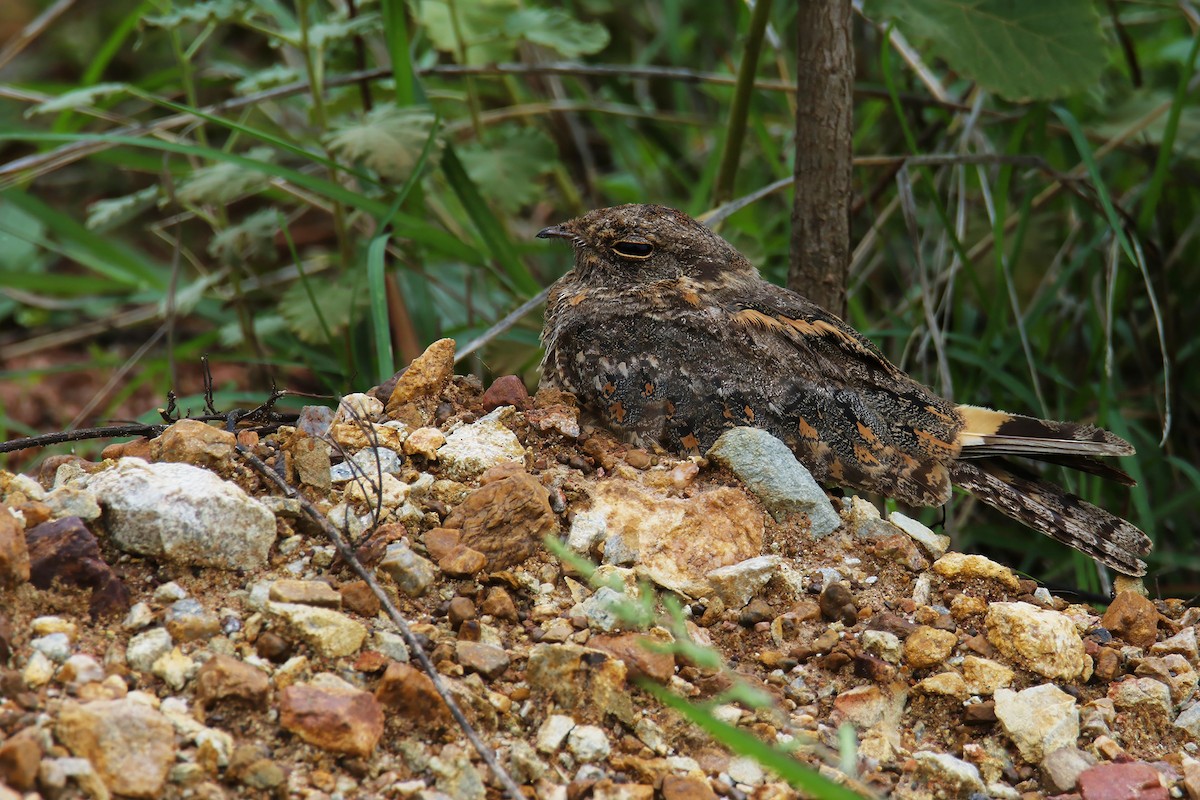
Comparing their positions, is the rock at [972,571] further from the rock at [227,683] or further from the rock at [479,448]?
the rock at [227,683]

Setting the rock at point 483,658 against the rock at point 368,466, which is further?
the rock at point 368,466

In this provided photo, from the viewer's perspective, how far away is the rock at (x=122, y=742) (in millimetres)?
1616

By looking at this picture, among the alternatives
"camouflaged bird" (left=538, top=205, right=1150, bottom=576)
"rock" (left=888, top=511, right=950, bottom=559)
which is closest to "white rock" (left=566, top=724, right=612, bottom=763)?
"rock" (left=888, top=511, right=950, bottom=559)

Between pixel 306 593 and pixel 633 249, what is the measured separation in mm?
1582

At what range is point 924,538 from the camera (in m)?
2.58

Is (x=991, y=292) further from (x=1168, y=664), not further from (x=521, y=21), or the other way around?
(x=1168, y=664)

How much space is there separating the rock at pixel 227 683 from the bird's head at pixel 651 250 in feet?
5.71

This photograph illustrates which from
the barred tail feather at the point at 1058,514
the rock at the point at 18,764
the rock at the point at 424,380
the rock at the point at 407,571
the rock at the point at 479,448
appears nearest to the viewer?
the rock at the point at 18,764

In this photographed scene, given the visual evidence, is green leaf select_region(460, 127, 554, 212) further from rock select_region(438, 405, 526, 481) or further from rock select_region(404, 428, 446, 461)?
rock select_region(404, 428, 446, 461)

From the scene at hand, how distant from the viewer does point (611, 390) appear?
301 cm

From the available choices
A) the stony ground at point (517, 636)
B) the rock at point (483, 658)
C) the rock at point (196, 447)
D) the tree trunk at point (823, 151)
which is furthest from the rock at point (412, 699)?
the tree trunk at point (823, 151)

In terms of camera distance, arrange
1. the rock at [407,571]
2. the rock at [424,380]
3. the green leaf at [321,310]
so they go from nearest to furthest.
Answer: the rock at [407,571] → the rock at [424,380] → the green leaf at [321,310]

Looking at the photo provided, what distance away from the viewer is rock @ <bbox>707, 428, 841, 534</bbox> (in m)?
2.63

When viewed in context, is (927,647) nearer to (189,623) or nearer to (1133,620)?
(1133,620)
